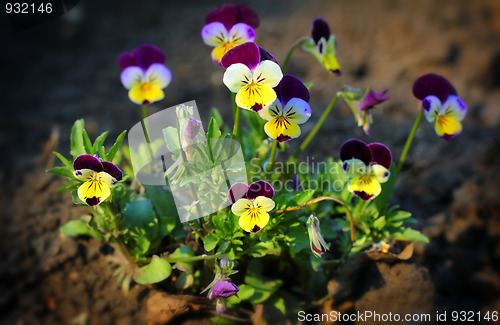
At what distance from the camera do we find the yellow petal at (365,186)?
144 cm

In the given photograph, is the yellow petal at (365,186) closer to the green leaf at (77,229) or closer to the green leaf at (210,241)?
the green leaf at (210,241)

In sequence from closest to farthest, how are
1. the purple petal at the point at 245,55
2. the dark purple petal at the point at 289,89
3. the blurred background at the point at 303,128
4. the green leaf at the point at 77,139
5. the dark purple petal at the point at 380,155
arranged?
the purple petal at the point at 245,55, the dark purple petal at the point at 289,89, the dark purple petal at the point at 380,155, the green leaf at the point at 77,139, the blurred background at the point at 303,128

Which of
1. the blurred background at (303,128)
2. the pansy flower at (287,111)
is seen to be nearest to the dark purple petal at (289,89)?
the pansy flower at (287,111)

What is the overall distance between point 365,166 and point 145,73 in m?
0.84

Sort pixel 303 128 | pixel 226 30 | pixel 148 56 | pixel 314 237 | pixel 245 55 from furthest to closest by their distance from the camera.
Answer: pixel 303 128 < pixel 148 56 < pixel 226 30 < pixel 314 237 < pixel 245 55

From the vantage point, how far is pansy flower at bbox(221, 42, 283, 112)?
1233 mm

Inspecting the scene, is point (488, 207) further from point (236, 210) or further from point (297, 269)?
point (236, 210)

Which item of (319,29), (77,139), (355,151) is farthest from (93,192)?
(319,29)

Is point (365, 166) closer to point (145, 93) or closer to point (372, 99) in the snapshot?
point (372, 99)

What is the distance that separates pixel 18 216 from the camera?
221 cm

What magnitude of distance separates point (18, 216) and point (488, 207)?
Answer: 2426 millimetres

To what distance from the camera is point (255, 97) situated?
127 centimetres

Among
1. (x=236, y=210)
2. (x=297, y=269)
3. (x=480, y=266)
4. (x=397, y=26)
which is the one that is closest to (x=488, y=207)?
(x=480, y=266)

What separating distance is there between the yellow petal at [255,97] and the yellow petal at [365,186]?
44cm
